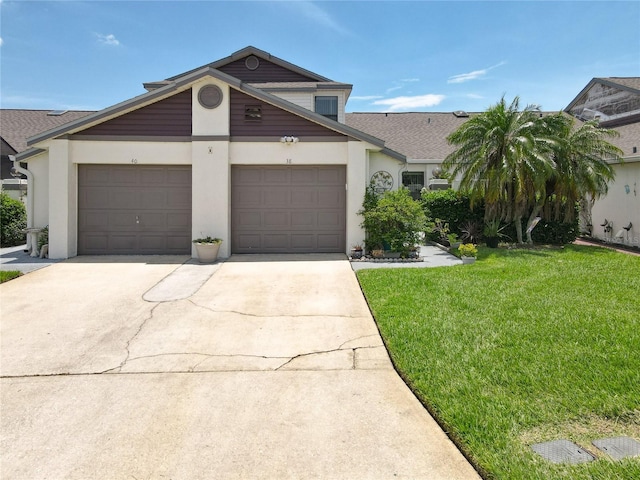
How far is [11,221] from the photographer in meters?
13.6

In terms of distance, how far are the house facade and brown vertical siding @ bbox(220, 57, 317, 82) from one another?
7685 mm

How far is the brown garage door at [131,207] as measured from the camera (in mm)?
11445

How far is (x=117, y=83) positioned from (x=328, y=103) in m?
9.07

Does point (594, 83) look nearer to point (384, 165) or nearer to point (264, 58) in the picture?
point (384, 165)

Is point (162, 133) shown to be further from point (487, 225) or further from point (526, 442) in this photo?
point (526, 442)

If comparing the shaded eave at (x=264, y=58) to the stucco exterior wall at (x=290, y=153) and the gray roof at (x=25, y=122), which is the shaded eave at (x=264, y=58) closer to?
the stucco exterior wall at (x=290, y=153)

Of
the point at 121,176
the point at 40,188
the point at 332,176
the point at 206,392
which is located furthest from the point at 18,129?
the point at 206,392

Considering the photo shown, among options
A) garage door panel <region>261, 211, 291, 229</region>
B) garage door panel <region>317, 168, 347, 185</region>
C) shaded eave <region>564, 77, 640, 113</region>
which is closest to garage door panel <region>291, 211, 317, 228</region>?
garage door panel <region>261, 211, 291, 229</region>

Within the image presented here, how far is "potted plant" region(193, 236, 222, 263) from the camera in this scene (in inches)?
413

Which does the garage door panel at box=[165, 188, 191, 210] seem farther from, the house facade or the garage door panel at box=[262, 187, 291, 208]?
the garage door panel at box=[262, 187, 291, 208]

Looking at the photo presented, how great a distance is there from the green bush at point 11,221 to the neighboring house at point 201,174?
2474mm

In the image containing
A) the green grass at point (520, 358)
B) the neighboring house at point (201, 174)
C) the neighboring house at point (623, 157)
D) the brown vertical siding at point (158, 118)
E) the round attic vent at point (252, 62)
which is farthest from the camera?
the round attic vent at point (252, 62)

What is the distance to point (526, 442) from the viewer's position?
9.29 ft

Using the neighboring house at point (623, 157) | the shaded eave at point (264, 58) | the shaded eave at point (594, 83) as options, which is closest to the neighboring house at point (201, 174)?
the shaded eave at point (264, 58)
